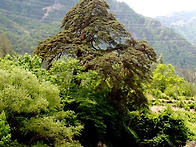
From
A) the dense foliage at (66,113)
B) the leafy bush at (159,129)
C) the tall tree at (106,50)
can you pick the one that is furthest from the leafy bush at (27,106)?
the leafy bush at (159,129)

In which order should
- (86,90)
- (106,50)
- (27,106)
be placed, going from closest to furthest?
1. (27,106)
2. (86,90)
3. (106,50)

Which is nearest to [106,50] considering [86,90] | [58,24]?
[86,90]

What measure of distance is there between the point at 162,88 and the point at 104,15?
2101 centimetres

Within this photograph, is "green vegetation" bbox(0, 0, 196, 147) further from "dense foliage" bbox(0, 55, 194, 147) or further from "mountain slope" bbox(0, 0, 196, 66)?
"mountain slope" bbox(0, 0, 196, 66)

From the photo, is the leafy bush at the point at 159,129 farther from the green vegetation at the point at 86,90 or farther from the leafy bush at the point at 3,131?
the leafy bush at the point at 3,131

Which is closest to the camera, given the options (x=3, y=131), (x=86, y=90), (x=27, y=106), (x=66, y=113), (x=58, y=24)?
(x=3, y=131)

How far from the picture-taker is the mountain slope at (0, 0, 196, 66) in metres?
104

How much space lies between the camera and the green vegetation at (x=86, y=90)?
7484 mm

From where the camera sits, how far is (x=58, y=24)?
382 feet

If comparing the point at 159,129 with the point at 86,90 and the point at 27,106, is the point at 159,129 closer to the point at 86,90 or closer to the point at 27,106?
the point at 86,90

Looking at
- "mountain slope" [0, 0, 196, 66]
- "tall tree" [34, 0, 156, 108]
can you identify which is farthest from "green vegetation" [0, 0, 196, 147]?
"mountain slope" [0, 0, 196, 66]

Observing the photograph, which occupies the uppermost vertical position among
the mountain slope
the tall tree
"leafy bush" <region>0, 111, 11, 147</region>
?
→ the tall tree

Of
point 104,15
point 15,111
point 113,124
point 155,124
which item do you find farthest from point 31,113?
point 155,124

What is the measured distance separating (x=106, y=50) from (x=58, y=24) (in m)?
108
